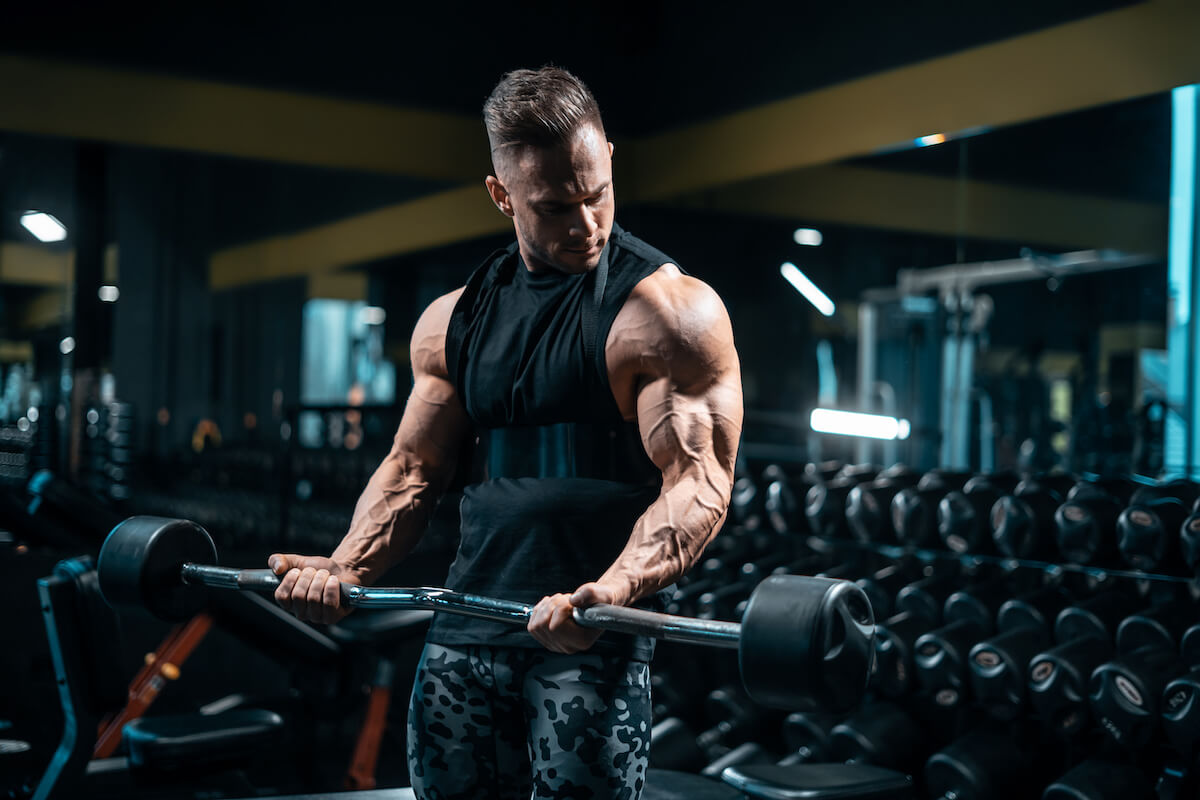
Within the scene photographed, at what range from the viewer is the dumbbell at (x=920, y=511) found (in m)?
3.05

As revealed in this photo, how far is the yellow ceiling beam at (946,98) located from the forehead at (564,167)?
2670mm

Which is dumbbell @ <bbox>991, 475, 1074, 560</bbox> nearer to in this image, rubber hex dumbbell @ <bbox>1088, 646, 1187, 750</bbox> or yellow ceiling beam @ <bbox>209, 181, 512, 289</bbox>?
rubber hex dumbbell @ <bbox>1088, 646, 1187, 750</bbox>

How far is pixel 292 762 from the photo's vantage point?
12.4 feet

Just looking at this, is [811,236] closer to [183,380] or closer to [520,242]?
[183,380]

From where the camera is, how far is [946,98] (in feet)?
13.2

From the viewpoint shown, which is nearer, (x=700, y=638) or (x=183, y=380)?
(x=700, y=638)

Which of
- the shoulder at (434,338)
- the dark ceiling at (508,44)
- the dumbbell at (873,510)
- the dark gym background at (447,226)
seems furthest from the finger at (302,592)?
the dark ceiling at (508,44)

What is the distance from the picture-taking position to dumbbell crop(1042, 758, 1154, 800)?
2.44 m

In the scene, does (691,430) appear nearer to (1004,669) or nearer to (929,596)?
(1004,669)

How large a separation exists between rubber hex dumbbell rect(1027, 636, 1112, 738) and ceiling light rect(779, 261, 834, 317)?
248 cm

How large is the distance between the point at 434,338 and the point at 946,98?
9.98ft

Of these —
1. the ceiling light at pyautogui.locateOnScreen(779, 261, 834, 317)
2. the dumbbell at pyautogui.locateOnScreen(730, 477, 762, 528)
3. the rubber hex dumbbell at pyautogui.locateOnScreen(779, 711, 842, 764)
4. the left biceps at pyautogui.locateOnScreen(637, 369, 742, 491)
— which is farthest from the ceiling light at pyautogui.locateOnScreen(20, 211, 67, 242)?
the left biceps at pyautogui.locateOnScreen(637, 369, 742, 491)

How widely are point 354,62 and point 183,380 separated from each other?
162 cm

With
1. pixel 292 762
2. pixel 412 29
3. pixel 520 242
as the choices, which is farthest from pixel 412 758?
pixel 412 29
